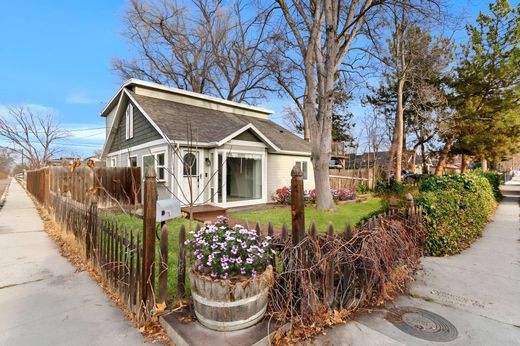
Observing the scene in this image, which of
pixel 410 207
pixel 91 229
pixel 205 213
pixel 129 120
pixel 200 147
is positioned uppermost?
pixel 129 120

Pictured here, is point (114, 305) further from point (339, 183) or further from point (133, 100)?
point (339, 183)

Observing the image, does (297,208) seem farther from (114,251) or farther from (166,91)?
(166,91)

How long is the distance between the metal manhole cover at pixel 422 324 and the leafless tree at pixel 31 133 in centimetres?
3576

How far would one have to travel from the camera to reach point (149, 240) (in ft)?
9.36

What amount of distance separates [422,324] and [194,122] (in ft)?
36.5

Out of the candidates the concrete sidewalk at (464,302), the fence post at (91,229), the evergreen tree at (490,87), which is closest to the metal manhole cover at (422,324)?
the concrete sidewalk at (464,302)

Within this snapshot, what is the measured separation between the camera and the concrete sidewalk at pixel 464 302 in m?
2.71

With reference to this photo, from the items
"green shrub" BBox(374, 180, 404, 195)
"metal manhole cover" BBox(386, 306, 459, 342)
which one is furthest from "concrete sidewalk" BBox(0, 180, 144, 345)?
"green shrub" BBox(374, 180, 404, 195)

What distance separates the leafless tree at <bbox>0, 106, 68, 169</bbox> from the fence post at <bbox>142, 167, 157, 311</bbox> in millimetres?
34000

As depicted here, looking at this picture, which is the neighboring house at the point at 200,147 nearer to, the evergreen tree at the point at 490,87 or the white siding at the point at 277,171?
the white siding at the point at 277,171

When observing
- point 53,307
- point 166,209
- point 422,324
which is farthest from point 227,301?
point 53,307

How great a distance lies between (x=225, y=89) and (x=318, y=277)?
26.0 meters

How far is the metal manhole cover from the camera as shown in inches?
109

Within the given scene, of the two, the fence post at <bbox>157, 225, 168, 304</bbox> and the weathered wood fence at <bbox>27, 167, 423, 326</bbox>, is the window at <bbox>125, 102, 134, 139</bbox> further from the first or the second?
the fence post at <bbox>157, 225, 168, 304</bbox>
